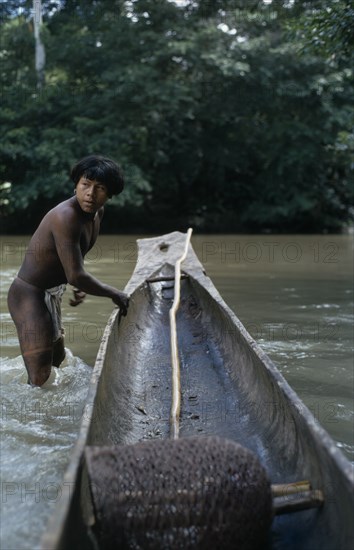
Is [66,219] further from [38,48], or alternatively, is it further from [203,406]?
[38,48]

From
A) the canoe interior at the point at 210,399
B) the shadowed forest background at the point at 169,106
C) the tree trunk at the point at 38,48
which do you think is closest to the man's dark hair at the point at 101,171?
the canoe interior at the point at 210,399

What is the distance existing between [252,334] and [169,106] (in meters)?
10.0

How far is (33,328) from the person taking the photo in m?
3.00

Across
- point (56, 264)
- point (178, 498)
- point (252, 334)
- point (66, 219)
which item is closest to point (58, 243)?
point (66, 219)

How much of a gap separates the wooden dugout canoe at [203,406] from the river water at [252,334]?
1.20 ft

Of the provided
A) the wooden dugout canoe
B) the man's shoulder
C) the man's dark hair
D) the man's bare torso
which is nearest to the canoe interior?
the wooden dugout canoe

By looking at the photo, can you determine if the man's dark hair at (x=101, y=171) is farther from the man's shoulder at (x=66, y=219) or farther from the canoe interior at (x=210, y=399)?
the canoe interior at (x=210, y=399)

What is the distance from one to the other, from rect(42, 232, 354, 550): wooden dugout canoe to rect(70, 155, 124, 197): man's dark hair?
79cm

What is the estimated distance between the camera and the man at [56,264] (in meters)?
2.75

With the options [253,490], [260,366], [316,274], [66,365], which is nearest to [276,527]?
[253,490]

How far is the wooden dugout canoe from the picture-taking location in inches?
59.4

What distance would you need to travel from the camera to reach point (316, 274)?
799cm

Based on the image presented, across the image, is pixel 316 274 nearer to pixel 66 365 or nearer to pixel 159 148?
pixel 66 365

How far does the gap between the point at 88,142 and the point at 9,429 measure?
38.2ft
